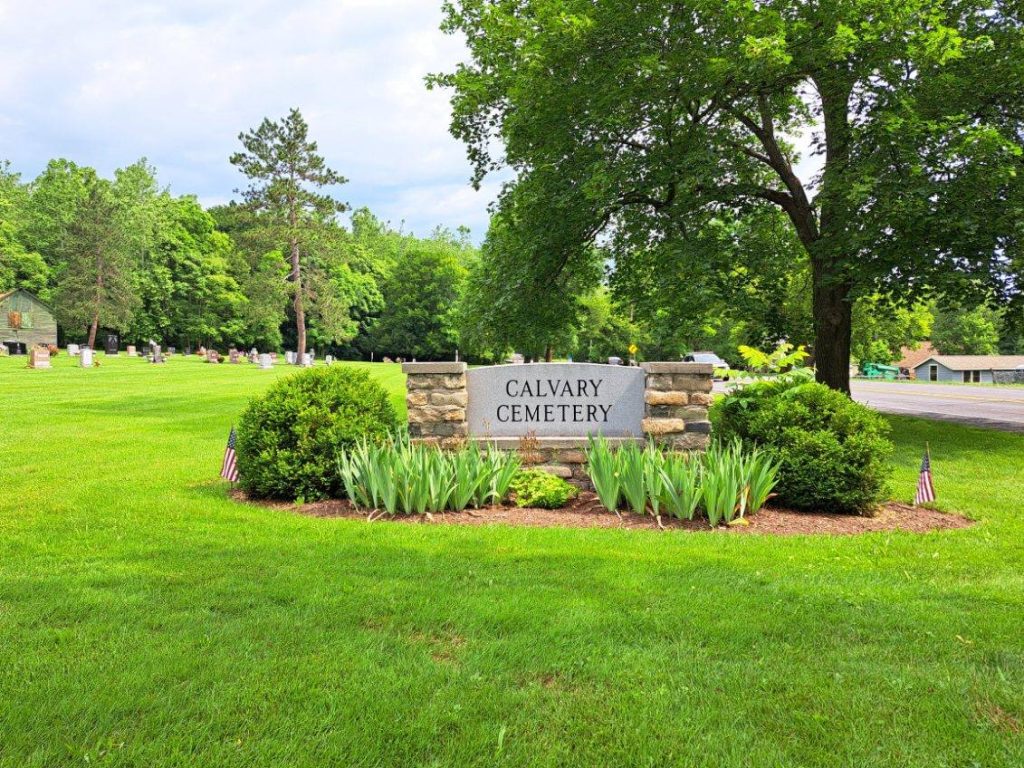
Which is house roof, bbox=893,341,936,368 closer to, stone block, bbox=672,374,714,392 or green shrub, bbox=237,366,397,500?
stone block, bbox=672,374,714,392

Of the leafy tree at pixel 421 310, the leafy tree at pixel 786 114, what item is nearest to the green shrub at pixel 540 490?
the leafy tree at pixel 786 114

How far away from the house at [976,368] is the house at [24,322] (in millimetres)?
83546

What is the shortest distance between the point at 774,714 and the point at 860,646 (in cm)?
94

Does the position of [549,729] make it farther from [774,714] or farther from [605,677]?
[774,714]

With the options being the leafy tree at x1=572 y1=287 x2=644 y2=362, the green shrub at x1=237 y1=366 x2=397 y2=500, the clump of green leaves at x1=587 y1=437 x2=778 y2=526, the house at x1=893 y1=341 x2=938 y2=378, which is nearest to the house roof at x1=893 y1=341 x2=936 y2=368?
the house at x1=893 y1=341 x2=938 y2=378

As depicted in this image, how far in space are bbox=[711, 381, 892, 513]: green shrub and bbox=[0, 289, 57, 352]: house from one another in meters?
52.1

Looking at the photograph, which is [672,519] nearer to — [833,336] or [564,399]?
[564,399]

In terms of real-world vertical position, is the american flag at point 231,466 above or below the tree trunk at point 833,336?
below

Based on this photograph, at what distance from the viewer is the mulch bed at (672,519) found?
19.5 feet

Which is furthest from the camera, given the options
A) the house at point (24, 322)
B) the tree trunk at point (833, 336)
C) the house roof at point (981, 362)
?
the house roof at point (981, 362)

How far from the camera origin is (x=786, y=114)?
48.4ft

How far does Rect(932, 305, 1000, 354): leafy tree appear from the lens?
246ft

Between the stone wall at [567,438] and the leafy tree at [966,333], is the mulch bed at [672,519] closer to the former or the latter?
the stone wall at [567,438]

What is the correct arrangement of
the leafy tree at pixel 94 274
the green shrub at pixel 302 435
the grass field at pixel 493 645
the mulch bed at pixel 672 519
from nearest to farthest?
the grass field at pixel 493 645
the mulch bed at pixel 672 519
the green shrub at pixel 302 435
the leafy tree at pixel 94 274
